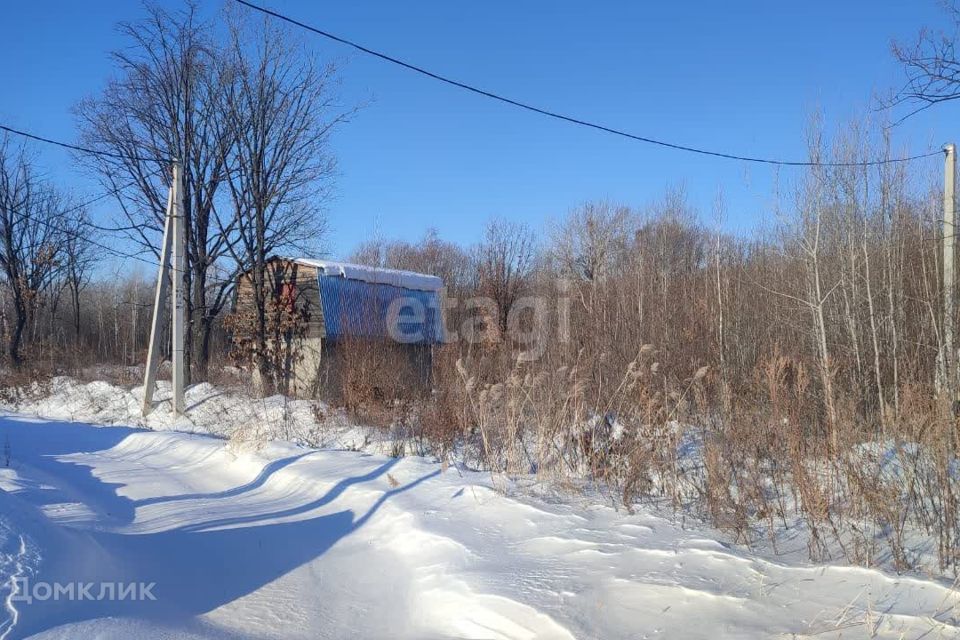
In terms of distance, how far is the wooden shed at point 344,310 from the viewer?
638 inches

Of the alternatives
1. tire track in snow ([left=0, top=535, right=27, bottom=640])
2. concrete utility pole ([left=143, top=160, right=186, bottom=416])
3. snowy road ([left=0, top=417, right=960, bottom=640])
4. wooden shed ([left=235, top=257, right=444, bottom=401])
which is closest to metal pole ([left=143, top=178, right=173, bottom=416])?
concrete utility pole ([left=143, top=160, right=186, bottom=416])

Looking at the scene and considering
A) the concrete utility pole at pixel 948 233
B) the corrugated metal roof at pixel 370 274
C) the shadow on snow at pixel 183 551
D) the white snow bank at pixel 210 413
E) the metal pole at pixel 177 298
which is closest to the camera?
the shadow on snow at pixel 183 551

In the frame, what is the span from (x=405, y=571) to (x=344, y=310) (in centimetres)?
1367

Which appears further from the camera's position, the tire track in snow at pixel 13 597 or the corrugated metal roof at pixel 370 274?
the corrugated metal roof at pixel 370 274

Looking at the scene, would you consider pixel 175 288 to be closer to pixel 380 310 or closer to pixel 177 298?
pixel 177 298

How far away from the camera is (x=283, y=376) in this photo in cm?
2100

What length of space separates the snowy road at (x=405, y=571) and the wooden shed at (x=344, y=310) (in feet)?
25.4

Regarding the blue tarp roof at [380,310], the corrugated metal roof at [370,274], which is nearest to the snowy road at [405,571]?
the blue tarp roof at [380,310]

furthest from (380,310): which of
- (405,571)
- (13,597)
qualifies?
(13,597)

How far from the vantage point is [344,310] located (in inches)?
739

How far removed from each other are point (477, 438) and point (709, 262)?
740 cm

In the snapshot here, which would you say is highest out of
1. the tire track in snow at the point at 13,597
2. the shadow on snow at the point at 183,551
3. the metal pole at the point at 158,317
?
the metal pole at the point at 158,317

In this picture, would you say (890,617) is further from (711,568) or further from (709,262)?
(709,262)

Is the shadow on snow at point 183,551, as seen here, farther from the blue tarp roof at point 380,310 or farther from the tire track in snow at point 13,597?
the blue tarp roof at point 380,310
